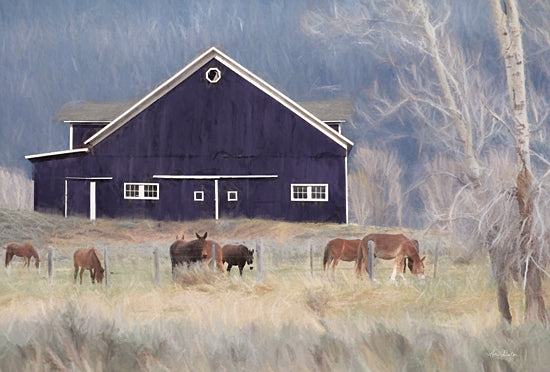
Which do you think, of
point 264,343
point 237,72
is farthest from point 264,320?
point 237,72

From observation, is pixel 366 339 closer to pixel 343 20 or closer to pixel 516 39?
pixel 516 39

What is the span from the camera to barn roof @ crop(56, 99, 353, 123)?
26.4m

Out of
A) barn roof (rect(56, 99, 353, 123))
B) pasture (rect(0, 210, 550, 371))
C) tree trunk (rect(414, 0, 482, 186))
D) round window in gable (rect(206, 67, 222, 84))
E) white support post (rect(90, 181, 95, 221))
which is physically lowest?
pasture (rect(0, 210, 550, 371))

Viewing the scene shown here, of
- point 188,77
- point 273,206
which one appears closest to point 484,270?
point 273,206

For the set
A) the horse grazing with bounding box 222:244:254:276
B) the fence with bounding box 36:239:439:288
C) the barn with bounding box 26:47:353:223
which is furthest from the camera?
the barn with bounding box 26:47:353:223

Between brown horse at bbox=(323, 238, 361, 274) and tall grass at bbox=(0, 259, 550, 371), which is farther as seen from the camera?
brown horse at bbox=(323, 238, 361, 274)

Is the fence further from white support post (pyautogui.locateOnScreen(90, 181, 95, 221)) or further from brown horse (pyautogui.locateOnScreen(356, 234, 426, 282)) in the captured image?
white support post (pyautogui.locateOnScreen(90, 181, 95, 221))

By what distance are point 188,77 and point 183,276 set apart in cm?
1386

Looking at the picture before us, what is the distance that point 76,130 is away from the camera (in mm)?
27688

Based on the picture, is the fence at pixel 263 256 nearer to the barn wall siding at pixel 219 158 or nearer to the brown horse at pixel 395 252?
the brown horse at pixel 395 252

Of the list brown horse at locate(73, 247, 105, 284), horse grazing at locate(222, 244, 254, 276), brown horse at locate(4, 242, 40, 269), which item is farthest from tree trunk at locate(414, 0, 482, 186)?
brown horse at locate(4, 242, 40, 269)

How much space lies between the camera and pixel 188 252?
12820mm
